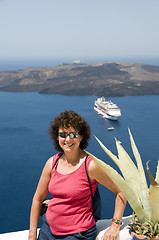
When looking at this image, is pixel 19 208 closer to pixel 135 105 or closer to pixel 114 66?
pixel 135 105

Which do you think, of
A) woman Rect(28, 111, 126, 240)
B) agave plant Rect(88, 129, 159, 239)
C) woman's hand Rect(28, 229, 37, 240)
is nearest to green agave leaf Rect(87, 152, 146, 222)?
agave plant Rect(88, 129, 159, 239)

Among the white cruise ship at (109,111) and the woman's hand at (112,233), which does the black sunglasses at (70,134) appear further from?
the white cruise ship at (109,111)

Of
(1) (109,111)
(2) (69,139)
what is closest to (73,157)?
(2) (69,139)

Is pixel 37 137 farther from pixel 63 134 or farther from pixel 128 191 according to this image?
pixel 128 191

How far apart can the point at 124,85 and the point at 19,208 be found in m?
40.7

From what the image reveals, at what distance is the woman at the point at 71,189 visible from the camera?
1395 millimetres

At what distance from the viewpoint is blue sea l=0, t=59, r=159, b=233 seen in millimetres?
16219

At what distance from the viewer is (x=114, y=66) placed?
68250 mm

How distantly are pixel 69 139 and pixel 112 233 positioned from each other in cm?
56

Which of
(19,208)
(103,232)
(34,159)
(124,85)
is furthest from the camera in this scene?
(124,85)

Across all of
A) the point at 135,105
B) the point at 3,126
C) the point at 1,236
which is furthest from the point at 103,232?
the point at 135,105

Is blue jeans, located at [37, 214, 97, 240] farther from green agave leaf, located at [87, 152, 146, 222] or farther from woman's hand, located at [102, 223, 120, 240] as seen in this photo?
green agave leaf, located at [87, 152, 146, 222]

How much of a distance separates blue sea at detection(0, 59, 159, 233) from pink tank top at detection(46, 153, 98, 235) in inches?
547

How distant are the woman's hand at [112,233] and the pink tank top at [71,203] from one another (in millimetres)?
92
